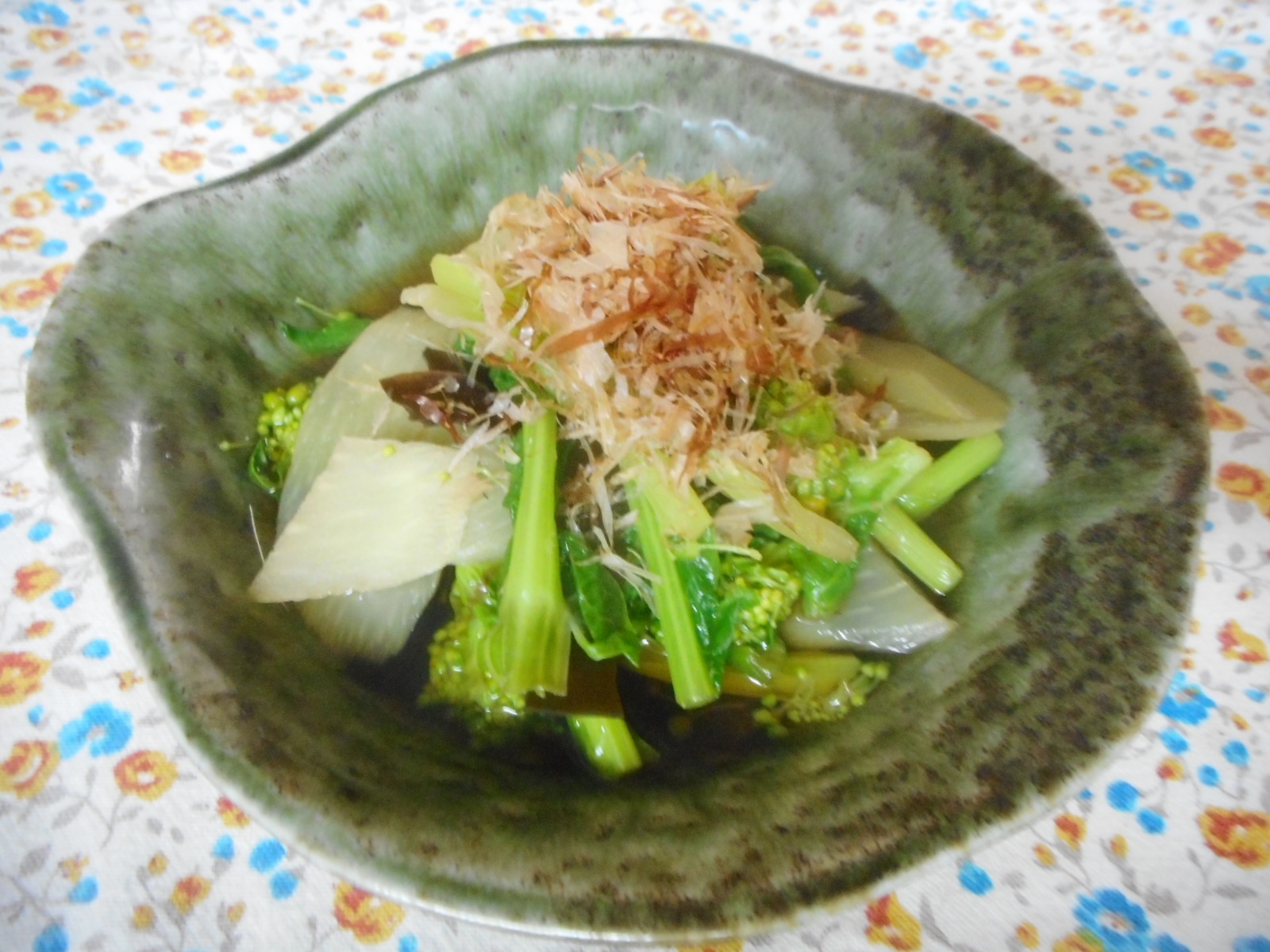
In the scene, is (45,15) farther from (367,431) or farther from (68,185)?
(367,431)

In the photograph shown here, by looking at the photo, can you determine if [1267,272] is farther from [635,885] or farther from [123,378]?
[123,378]

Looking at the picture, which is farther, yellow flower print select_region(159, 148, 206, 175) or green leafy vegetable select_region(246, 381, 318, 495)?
yellow flower print select_region(159, 148, 206, 175)

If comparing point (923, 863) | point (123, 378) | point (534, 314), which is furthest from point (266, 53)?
point (923, 863)

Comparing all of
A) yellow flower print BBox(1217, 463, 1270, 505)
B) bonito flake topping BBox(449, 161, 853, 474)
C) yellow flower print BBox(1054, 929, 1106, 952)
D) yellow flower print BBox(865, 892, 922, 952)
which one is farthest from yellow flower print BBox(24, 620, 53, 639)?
yellow flower print BBox(1217, 463, 1270, 505)

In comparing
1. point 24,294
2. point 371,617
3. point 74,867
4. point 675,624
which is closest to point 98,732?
point 74,867

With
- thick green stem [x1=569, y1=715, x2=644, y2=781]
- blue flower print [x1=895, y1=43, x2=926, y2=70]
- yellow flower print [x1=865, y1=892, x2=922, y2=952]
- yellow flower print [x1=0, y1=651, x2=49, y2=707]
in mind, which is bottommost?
yellow flower print [x1=0, y1=651, x2=49, y2=707]

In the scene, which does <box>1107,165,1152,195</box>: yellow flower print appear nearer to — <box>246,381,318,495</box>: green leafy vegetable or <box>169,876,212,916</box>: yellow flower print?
<box>246,381,318,495</box>: green leafy vegetable

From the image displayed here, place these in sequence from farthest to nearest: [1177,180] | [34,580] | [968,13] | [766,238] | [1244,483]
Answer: [968,13], [1177,180], [766,238], [1244,483], [34,580]
